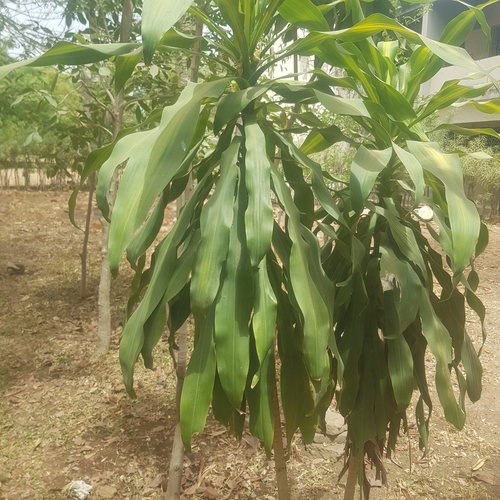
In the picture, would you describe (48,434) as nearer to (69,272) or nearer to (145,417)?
(145,417)

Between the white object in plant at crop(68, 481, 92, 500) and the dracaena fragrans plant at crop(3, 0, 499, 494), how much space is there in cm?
99

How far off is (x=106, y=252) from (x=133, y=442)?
0.94 metres

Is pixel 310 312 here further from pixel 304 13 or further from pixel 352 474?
pixel 352 474

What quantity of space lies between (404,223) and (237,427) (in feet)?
2.01

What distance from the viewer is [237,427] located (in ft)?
3.22

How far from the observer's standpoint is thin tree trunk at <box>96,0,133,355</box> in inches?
80.2

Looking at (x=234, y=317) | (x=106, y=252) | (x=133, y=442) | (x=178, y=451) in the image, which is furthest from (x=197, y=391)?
(x=106, y=252)

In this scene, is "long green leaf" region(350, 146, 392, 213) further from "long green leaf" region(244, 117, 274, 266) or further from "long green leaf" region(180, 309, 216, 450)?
"long green leaf" region(180, 309, 216, 450)

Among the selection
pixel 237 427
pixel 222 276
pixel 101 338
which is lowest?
pixel 101 338

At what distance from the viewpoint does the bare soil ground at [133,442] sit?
164 centimetres

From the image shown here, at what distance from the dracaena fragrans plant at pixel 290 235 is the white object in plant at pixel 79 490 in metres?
0.99

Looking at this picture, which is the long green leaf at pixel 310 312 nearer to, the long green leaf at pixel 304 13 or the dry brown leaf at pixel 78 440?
the long green leaf at pixel 304 13

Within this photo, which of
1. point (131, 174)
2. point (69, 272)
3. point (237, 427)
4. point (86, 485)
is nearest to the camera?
point (131, 174)

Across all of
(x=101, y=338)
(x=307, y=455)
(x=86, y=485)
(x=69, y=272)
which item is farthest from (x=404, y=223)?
(x=69, y=272)
